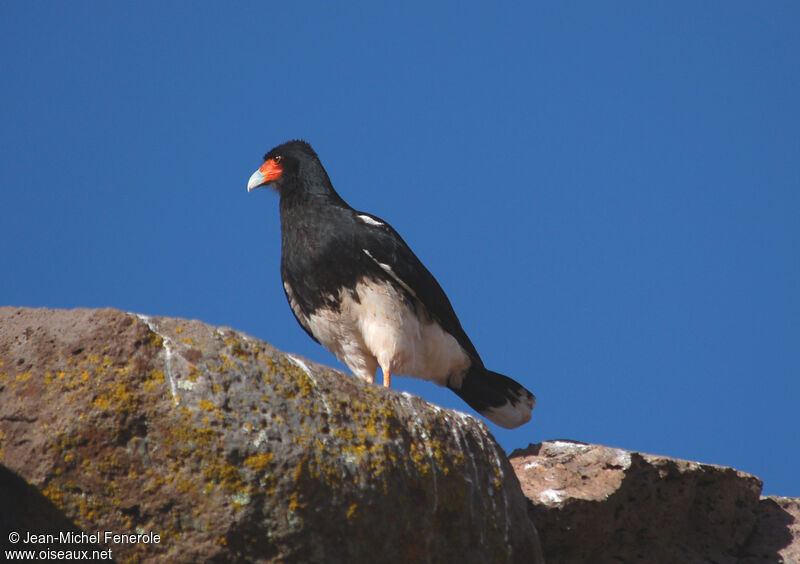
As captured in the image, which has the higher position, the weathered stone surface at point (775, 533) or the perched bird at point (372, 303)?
the perched bird at point (372, 303)

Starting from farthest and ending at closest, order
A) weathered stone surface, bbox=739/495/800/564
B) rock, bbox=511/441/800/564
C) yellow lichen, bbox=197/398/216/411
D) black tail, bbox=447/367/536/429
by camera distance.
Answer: black tail, bbox=447/367/536/429, weathered stone surface, bbox=739/495/800/564, rock, bbox=511/441/800/564, yellow lichen, bbox=197/398/216/411

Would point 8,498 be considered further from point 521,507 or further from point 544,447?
point 544,447

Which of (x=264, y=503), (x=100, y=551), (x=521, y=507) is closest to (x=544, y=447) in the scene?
(x=521, y=507)

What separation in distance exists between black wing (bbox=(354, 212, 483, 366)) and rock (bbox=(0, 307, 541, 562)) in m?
2.89

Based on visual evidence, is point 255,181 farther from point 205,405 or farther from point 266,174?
point 205,405

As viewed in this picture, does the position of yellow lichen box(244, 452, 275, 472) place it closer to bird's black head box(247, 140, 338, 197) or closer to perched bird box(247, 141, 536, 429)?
perched bird box(247, 141, 536, 429)

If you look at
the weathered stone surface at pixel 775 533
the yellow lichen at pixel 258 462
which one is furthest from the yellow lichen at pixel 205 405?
the weathered stone surface at pixel 775 533

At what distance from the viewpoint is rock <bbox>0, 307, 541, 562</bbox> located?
3596 millimetres

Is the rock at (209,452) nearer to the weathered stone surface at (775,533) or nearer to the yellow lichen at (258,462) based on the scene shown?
the yellow lichen at (258,462)

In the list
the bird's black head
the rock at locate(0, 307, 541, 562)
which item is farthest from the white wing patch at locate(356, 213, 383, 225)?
the rock at locate(0, 307, 541, 562)

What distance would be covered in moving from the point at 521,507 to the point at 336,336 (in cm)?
298

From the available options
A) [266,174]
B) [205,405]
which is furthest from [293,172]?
[205,405]

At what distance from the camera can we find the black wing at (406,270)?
7070 millimetres

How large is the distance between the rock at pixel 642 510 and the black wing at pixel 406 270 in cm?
167
